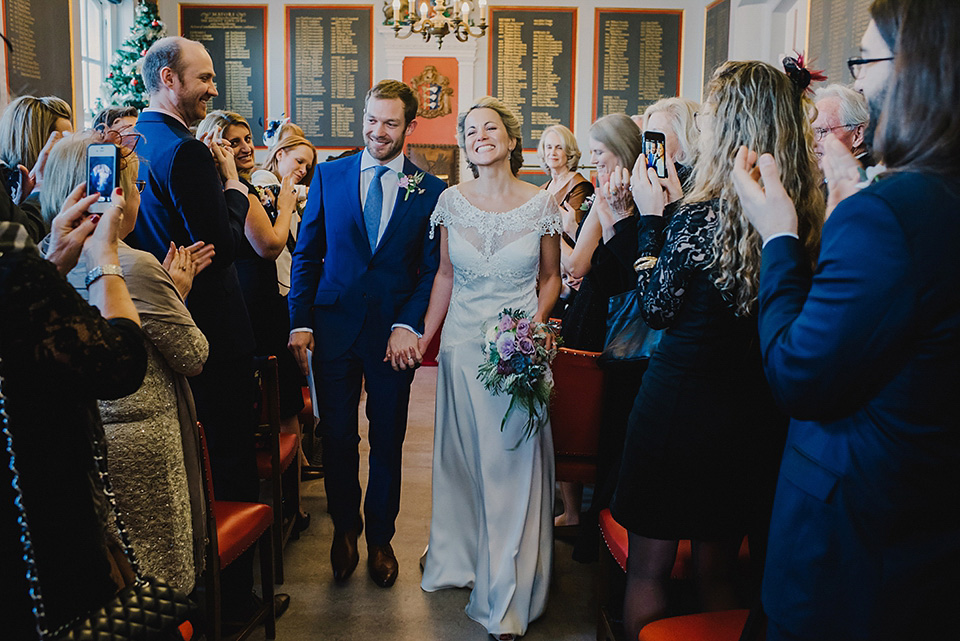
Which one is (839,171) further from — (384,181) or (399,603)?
(399,603)

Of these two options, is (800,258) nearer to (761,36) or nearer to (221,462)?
(221,462)

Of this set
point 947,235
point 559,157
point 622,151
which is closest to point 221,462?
point 622,151

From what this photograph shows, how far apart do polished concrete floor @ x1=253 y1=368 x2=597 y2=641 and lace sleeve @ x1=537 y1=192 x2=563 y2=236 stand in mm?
1418

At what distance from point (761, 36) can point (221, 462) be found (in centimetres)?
811

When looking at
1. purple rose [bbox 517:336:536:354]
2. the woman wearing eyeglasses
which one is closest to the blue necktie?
purple rose [bbox 517:336:536:354]

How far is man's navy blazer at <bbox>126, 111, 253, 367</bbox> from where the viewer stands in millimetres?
2613

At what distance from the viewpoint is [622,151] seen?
312 cm

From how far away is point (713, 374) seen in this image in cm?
187

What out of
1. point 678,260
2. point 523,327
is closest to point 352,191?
point 523,327

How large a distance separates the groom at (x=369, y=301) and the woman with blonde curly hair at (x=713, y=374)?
1.25 meters

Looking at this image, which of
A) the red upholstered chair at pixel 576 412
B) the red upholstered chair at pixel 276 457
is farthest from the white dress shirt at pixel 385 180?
the red upholstered chair at pixel 576 412

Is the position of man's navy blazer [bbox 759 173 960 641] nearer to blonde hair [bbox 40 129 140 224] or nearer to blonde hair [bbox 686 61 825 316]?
blonde hair [bbox 686 61 825 316]

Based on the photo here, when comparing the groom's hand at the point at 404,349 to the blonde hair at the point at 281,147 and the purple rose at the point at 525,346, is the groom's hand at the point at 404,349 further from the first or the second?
the blonde hair at the point at 281,147

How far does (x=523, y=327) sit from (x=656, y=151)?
727 mm
